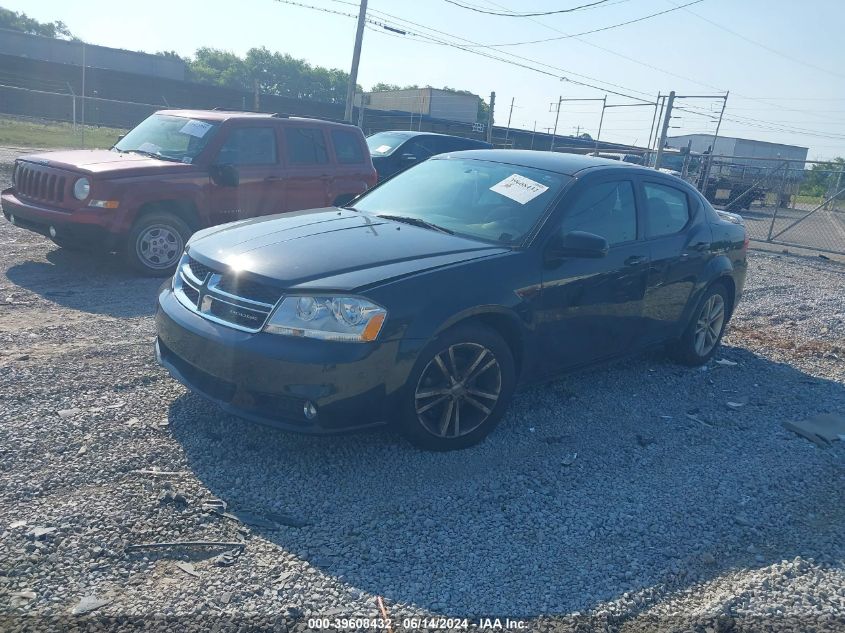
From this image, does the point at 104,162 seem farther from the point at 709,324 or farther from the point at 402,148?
the point at 402,148

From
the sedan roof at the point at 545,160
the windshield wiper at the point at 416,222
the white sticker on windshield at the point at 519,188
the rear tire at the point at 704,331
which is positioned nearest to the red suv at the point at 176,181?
the sedan roof at the point at 545,160

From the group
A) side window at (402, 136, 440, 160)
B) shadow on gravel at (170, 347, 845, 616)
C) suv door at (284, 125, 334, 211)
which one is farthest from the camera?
side window at (402, 136, 440, 160)

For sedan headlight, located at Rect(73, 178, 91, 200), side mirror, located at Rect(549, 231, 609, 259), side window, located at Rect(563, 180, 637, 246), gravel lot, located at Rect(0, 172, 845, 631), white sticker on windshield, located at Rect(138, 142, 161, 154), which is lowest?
gravel lot, located at Rect(0, 172, 845, 631)

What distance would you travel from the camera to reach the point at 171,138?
28.1 feet

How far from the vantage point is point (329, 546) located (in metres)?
3.15

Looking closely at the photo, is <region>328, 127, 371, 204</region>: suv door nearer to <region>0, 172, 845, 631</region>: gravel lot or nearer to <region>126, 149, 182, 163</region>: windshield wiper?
<region>126, 149, 182, 163</region>: windshield wiper

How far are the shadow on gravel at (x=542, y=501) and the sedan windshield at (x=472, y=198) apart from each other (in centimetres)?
131

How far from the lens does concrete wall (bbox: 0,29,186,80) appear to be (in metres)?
48.6

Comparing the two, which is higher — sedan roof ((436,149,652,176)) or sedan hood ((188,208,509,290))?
sedan roof ((436,149,652,176))

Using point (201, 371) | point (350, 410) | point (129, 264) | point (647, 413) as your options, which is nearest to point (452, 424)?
point (350, 410)

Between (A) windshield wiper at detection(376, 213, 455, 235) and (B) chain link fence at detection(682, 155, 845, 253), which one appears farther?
(B) chain link fence at detection(682, 155, 845, 253)

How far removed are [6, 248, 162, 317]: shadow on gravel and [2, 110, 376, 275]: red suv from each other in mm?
326

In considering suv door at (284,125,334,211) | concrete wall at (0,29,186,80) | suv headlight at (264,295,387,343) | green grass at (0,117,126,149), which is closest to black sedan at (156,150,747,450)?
suv headlight at (264,295,387,343)

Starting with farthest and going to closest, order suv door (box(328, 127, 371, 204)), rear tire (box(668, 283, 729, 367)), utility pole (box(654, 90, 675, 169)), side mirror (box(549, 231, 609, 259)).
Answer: utility pole (box(654, 90, 675, 169)) → suv door (box(328, 127, 371, 204)) → rear tire (box(668, 283, 729, 367)) → side mirror (box(549, 231, 609, 259))
